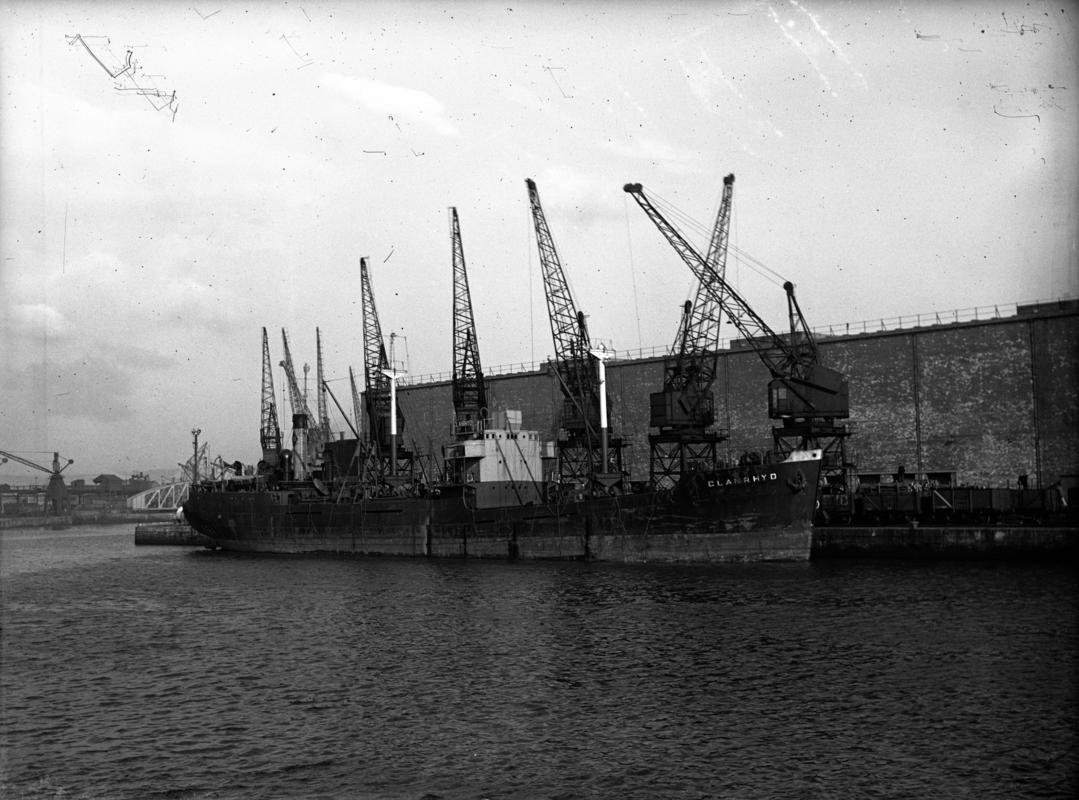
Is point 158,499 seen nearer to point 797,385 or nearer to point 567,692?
point 797,385

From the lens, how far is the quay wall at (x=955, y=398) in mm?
56219

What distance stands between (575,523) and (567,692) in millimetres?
29158

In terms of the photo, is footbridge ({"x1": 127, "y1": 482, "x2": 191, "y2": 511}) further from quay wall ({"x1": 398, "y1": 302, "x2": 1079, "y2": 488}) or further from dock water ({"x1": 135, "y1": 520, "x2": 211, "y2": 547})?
quay wall ({"x1": 398, "y1": 302, "x2": 1079, "y2": 488})

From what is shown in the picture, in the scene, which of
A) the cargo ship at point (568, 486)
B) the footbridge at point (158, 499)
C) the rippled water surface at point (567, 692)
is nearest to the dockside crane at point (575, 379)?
the cargo ship at point (568, 486)

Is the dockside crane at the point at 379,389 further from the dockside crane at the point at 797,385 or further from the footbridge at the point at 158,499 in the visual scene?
the footbridge at the point at 158,499

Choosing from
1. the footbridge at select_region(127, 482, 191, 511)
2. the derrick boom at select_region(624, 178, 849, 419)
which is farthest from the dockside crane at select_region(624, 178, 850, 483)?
the footbridge at select_region(127, 482, 191, 511)

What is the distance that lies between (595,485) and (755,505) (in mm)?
17122

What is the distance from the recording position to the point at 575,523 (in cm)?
5153

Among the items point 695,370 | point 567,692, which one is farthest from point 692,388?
point 567,692

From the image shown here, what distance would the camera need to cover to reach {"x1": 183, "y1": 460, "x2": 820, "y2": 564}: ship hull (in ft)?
149

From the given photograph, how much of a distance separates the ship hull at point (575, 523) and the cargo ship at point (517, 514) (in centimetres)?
6

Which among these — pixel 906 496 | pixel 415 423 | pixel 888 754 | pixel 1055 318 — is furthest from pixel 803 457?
pixel 415 423

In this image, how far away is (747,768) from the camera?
16.9 meters

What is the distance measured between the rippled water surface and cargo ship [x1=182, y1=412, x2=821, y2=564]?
601 cm
